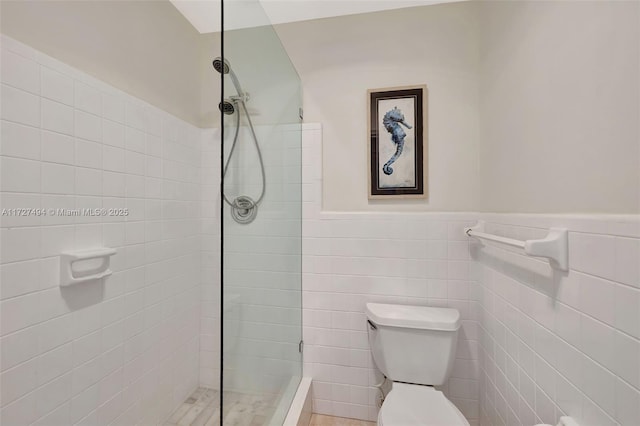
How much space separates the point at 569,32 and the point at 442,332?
1.21m

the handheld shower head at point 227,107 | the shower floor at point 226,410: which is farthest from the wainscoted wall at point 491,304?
the handheld shower head at point 227,107

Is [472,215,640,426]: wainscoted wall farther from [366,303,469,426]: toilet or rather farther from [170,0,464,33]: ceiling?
[170,0,464,33]: ceiling

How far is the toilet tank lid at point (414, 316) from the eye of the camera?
4.21 ft

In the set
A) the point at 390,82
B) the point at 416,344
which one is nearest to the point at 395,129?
the point at 390,82

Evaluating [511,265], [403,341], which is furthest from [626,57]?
[403,341]

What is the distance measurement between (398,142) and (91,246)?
1.56 metres

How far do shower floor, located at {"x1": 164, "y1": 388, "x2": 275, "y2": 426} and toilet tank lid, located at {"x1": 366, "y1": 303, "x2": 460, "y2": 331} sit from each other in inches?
24.2

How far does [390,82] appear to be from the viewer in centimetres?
155

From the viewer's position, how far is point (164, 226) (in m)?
1.60

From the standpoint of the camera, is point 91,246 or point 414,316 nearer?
point 91,246

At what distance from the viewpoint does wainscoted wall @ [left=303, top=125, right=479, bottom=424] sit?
1471mm

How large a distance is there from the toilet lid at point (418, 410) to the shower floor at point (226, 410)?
0.47 metres

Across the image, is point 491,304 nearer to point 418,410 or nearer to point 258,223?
point 418,410

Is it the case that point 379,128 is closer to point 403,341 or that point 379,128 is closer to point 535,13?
point 535,13
